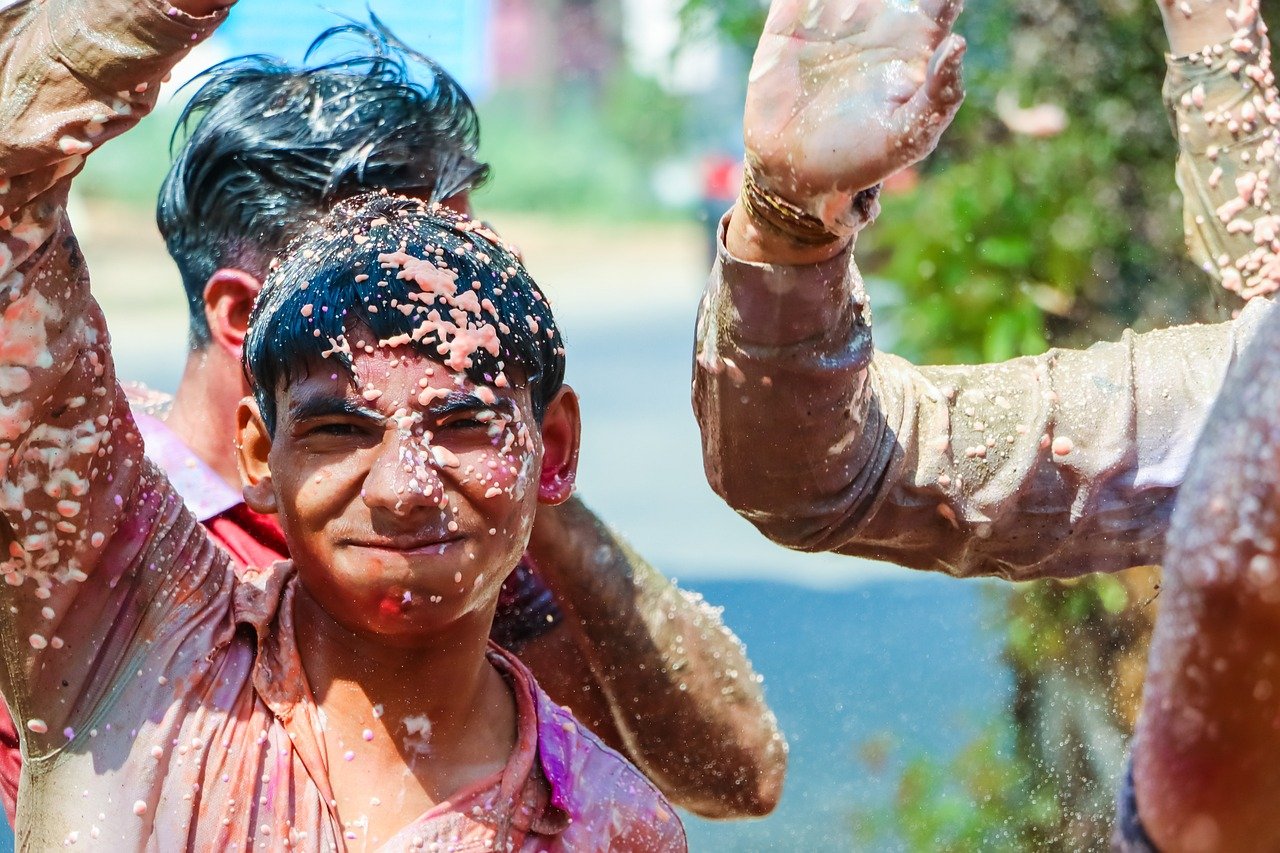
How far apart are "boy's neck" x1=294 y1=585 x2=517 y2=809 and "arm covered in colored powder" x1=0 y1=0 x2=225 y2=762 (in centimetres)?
17

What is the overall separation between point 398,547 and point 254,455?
0.30 meters

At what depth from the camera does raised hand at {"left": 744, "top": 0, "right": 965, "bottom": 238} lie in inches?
76.1

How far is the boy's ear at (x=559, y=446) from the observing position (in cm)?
222

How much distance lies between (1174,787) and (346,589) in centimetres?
102

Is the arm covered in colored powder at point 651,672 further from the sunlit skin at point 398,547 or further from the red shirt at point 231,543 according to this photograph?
the sunlit skin at point 398,547

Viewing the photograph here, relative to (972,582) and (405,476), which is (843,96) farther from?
(972,582)

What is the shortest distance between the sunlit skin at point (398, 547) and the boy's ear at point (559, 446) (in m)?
0.11

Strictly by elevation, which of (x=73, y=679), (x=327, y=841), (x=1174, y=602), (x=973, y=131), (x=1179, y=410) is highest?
(x=1174, y=602)

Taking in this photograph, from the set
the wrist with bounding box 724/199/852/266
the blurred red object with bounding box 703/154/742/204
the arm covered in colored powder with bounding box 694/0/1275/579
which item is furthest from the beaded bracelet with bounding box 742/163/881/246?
the blurred red object with bounding box 703/154/742/204

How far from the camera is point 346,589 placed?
6.51 feet

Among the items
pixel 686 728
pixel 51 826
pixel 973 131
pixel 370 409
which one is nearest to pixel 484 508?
pixel 370 409

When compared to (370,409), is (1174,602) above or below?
above

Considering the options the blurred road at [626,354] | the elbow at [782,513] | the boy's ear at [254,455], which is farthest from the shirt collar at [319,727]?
the blurred road at [626,354]

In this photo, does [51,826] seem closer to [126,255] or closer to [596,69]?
[126,255]
